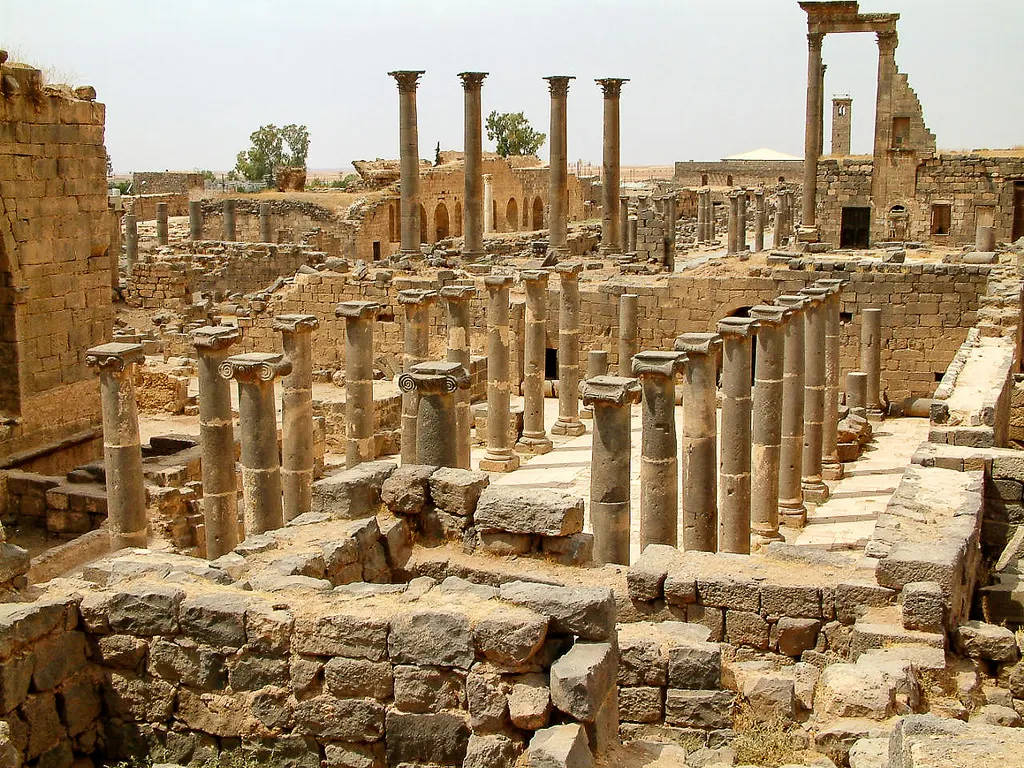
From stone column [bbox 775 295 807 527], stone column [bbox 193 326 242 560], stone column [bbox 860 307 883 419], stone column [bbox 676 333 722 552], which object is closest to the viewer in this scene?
stone column [bbox 193 326 242 560]

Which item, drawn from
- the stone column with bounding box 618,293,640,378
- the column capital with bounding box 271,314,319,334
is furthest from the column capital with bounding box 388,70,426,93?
the column capital with bounding box 271,314,319,334

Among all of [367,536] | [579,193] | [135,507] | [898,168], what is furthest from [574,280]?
[579,193]

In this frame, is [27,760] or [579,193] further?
[579,193]

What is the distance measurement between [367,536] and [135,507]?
478 centimetres

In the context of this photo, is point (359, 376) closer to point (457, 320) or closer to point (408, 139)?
point (457, 320)

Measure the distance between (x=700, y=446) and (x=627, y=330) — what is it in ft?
37.9

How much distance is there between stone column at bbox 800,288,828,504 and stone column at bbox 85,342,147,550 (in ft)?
33.3

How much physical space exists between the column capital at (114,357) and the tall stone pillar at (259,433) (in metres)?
1.08

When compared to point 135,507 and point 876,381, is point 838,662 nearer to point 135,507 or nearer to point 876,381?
point 135,507

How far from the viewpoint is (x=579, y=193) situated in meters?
68.3

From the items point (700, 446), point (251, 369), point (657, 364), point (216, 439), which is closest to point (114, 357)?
point (216, 439)

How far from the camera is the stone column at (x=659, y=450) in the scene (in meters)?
13.3

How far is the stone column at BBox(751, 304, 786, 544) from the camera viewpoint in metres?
16.4

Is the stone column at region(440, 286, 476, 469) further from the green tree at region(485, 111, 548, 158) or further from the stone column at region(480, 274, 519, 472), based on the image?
→ the green tree at region(485, 111, 548, 158)
